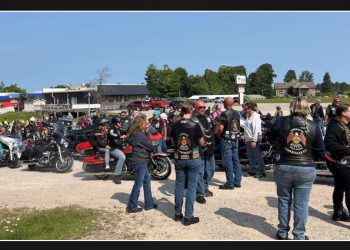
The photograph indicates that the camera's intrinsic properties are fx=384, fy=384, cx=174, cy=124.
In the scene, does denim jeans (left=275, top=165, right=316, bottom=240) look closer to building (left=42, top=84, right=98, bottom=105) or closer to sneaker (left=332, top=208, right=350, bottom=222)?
sneaker (left=332, top=208, right=350, bottom=222)

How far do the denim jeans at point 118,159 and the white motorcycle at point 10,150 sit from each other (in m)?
4.66

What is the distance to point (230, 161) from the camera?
8086mm

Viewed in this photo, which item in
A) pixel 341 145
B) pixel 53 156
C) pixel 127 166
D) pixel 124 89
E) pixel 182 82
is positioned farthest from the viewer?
pixel 182 82

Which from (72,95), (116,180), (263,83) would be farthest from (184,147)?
(263,83)

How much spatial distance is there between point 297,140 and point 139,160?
2.97 metres

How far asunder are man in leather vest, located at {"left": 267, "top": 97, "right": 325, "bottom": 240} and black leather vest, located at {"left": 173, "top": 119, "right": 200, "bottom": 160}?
1.38 m

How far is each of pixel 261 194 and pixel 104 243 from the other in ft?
12.0

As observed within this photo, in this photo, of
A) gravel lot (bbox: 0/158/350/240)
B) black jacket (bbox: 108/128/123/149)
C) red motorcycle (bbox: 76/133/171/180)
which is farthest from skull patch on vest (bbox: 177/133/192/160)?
black jacket (bbox: 108/128/123/149)

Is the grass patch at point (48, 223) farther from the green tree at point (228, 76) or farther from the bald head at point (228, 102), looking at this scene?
the green tree at point (228, 76)

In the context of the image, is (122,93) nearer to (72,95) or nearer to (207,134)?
(72,95)

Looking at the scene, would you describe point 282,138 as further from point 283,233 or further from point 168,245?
point 168,245

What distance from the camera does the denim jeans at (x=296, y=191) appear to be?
4.86m

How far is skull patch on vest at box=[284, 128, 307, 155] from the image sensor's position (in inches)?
191

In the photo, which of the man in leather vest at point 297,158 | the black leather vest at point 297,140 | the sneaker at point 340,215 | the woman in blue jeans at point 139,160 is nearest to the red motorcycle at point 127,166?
the woman in blue jeans at point 139,160
